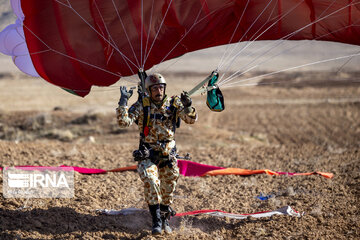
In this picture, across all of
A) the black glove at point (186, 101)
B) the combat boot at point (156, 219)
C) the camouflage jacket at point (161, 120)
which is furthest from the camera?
the camouflage jacket at point (161, 120)

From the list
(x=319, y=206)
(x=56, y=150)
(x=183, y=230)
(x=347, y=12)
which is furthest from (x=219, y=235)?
(x=56, y=150)

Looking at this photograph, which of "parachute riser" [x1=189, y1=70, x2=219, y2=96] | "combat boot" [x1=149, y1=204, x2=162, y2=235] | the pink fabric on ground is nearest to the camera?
"combat boot" [x1=149, y1=204, x2=162, y2=235]

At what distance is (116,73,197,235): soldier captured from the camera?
210 inches

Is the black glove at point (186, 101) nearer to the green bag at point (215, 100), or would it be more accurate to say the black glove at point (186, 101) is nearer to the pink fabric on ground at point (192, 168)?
the green bag at point (215, 100)

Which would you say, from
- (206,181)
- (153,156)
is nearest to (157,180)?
(153,156)

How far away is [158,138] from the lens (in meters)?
5.55

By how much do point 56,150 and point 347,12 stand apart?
23.6 feet

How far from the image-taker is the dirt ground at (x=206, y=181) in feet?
18.6

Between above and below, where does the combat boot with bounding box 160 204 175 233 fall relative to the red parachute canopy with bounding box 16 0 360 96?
below

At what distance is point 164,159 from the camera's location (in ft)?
18.1

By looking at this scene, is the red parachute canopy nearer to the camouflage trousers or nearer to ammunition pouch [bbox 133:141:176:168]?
ammunition pouch [bbox 133:141:176:168]

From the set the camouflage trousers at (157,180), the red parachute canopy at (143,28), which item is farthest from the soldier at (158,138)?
the red parachute canopy at (143,28)

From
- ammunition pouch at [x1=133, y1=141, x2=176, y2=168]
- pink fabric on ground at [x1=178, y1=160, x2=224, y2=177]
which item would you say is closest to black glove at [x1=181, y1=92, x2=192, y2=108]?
ammunition pouch at [x1=133, y1=141, x2=176, y2=168]

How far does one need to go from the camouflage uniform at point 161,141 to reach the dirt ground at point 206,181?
1.96 feet
